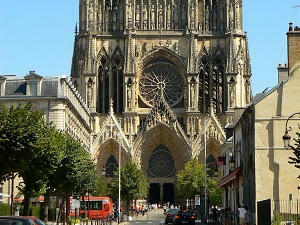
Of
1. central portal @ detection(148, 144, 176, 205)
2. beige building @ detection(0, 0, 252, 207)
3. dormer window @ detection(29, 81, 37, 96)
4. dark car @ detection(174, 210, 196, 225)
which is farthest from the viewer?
central portal @ detection(148, 144, 176, 205)

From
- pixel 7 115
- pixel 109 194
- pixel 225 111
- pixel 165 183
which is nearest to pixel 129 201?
pixel 109 194

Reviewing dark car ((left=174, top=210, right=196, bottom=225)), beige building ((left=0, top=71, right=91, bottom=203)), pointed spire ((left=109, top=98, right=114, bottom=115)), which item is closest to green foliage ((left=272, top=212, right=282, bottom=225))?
dark car ((left=174, top=210, right=196, bottom=225))

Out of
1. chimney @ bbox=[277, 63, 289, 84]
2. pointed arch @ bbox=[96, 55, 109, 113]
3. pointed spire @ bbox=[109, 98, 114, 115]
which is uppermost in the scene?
pointed arch @ bbox=[96, 55, 109, 113]

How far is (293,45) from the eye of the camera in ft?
135

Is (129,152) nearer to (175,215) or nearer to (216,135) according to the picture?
(216,135)

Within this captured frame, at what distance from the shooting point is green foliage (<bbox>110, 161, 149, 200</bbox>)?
265 feet

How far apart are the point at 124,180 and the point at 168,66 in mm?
17933

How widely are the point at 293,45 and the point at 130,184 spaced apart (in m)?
41.8

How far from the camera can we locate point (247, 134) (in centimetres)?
4688

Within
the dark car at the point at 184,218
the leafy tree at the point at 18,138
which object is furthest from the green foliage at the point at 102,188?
the leafy tree at the point at 18,138

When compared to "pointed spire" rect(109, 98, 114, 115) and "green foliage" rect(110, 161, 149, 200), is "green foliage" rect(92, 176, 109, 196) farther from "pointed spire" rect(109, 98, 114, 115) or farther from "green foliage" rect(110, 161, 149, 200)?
"pointed spire" rect(109, 98, 114, 115)

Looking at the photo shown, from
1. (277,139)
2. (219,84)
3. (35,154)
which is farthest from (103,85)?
(35,154)

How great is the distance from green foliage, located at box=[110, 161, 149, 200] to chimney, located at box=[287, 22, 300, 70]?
41196 mm

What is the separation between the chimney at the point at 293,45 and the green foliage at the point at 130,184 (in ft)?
135
